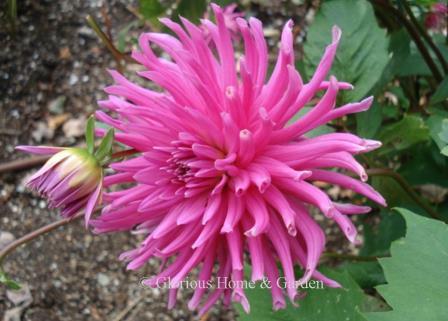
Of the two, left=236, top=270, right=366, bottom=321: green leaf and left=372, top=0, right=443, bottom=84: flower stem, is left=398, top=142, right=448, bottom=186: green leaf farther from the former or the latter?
left=236, top=270, right=366, bottom=321: green leaf

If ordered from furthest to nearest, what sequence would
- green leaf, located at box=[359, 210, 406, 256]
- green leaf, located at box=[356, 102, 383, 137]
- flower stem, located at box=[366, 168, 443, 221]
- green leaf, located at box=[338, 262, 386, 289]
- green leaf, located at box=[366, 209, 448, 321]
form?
green leaf, located at box=[359, 210, 406, 256]
green leaf, located at box=[338, 262, 386, 289]
green leaf, located at box=[356, 102, 383, 137]
flower stem, located at box=[366, 168, 443, 221]
green leaf, located at box=[366, 209, 448, 321]

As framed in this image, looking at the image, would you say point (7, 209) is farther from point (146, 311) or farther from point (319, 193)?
point (319, 193)

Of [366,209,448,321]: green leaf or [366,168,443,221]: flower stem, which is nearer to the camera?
[366,209,448,321]: green leaf

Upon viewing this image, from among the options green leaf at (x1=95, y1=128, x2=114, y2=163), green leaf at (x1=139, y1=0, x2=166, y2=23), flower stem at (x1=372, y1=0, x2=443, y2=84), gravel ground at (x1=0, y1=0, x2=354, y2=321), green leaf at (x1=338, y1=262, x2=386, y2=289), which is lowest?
gravel ground at (x1=0, y1=0, x2=354, y2=321)

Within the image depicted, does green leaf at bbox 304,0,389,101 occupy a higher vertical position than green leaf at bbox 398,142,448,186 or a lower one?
higher

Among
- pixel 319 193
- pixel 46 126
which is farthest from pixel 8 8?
pixel 319 193

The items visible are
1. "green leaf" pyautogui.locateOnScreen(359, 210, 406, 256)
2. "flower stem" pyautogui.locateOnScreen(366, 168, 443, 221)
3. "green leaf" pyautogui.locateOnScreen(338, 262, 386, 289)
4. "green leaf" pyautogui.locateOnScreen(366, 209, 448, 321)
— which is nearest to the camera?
"green leaf" pyautogui.locateOnScreen(366, 209, 448, 321)

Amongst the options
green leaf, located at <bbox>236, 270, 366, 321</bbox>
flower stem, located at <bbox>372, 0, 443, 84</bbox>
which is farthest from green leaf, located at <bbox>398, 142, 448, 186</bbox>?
green leaf, located at <bbox>236, 270, 366, 321</bbox>
